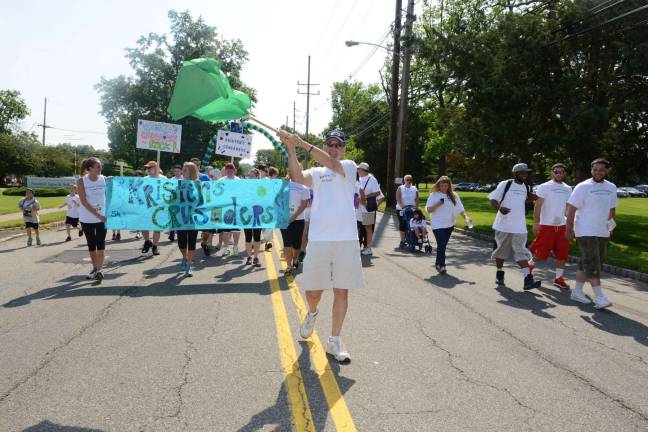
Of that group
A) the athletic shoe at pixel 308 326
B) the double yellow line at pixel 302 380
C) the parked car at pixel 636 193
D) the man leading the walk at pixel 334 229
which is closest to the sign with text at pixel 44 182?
the double yellow line at pixel 302 380

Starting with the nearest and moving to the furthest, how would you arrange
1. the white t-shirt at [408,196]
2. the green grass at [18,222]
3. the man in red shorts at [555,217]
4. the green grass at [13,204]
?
the man in red shorts at [555,217]
the white t-shirt at [408,196]
the green grass at [18,222]
the green grass at [13,204]

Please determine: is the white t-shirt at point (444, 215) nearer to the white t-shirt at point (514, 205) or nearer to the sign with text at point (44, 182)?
the white t-shirt at point (514, 205)

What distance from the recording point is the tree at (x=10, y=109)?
78.6m

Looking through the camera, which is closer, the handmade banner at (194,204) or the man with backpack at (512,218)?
the man with backpack at (512,218)

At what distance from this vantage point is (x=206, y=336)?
511 cm

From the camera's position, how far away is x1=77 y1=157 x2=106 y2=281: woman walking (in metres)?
7.84

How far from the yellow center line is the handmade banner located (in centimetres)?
290

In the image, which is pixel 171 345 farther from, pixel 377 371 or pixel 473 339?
pixel 473 339

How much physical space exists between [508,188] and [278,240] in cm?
734

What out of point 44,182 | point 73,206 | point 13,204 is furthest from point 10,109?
point 73,206

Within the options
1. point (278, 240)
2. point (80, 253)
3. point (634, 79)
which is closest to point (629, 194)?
point (634, 79)

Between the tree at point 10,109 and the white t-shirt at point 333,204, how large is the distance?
90177 millimetres

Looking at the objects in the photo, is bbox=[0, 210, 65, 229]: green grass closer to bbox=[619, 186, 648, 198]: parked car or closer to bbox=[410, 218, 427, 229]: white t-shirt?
bbox=[410, 218, 427, 229]: white t-shirt

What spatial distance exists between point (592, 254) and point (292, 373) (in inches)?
196
